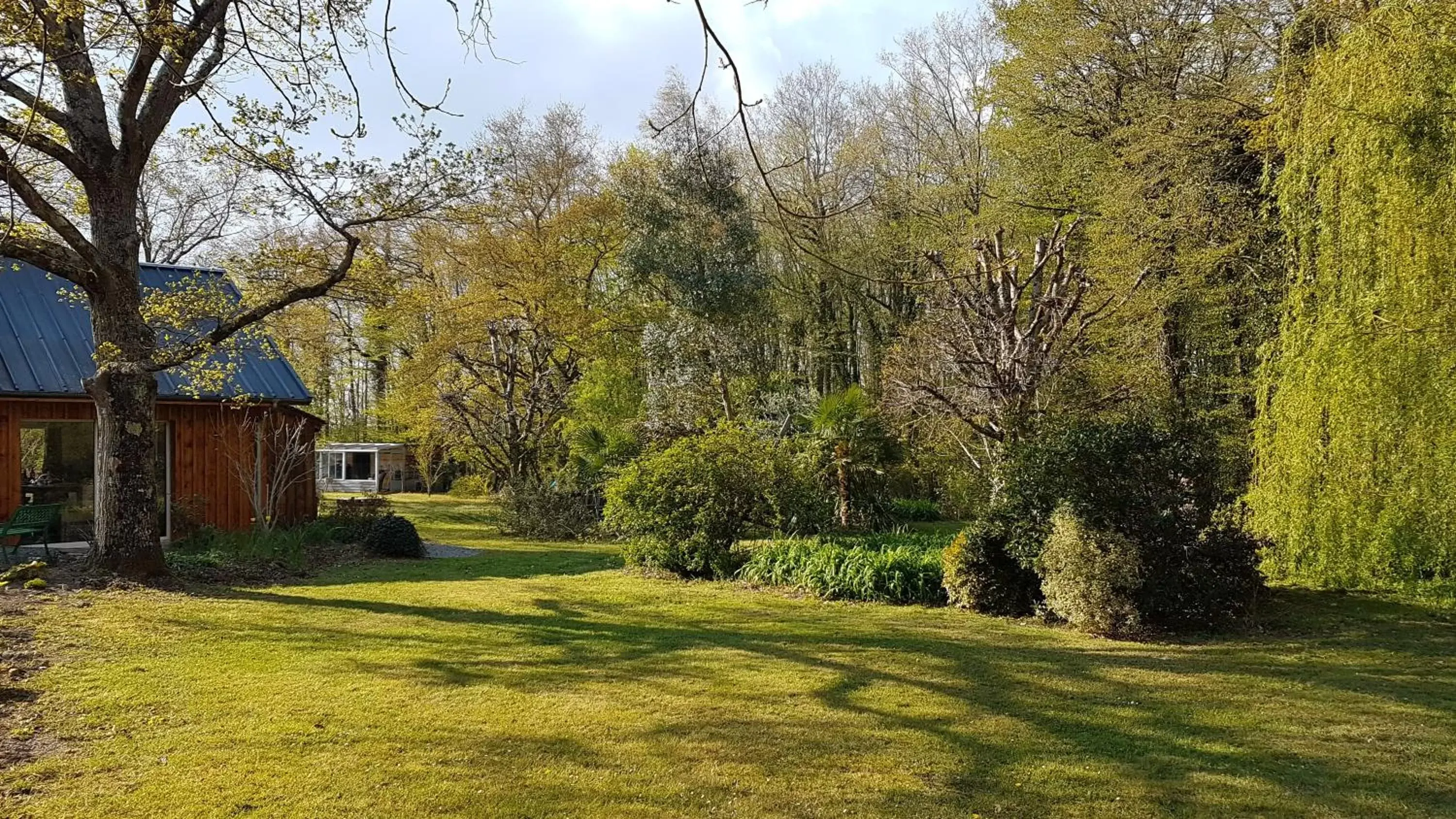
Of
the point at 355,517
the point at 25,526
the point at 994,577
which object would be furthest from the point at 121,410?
the point at 994,577

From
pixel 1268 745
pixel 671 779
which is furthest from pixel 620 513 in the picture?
pixel 1268 745

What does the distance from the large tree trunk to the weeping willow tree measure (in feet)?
37.6

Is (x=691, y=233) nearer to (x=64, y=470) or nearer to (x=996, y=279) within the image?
(x=996, y=279)

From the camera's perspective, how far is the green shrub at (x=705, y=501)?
10266mm

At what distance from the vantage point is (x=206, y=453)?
1272cm

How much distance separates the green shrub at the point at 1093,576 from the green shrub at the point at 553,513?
Result: 10145 mm

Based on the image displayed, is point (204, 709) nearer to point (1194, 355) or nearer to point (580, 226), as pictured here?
point (1194, 355)

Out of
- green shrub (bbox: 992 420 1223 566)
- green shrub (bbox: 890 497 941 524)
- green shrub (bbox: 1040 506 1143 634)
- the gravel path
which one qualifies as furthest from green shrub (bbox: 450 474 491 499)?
green shrub (bbox: 1040 506 1143 634)

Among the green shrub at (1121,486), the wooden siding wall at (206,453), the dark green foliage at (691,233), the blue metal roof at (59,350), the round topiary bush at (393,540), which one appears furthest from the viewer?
the dark green foliage at (691,233)

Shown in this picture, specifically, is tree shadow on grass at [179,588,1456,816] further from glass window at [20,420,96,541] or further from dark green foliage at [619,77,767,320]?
dark green foliage at [619,77,767,320]

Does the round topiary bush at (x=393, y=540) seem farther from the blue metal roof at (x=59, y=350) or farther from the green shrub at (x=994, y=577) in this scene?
the green shrub at (x=994, y=577)

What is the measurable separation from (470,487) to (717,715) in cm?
2327

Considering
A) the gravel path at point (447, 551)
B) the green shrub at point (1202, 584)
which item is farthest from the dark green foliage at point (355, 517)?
the green shrub at point (1202, 584)

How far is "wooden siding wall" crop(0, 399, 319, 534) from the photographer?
38.3ft
